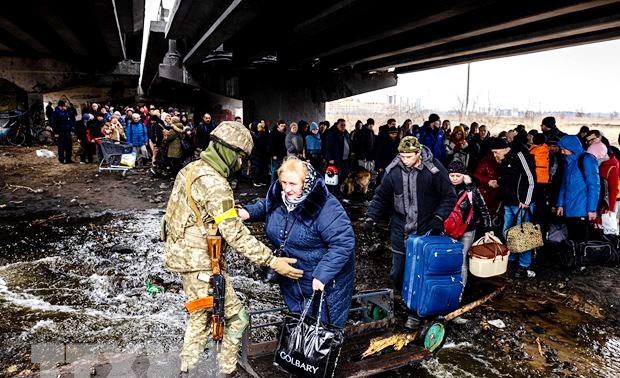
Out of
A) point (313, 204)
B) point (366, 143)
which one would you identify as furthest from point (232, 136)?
point (366, 143)

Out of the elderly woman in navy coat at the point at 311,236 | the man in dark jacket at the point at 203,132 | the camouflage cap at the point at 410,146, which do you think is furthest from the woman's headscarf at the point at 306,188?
the man in dark jacket at the point at 203,132

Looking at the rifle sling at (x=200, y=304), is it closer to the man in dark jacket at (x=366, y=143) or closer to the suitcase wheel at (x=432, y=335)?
the suitcase wheel at (x=432, y=335)

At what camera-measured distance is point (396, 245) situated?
4.52 metres

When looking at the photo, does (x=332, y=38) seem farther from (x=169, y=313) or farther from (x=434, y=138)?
(x=169, y=313)

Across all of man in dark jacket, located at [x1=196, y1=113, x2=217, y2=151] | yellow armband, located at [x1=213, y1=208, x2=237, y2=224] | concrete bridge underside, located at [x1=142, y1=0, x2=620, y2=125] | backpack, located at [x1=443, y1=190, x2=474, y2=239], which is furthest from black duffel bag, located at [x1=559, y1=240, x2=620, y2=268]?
man in dark jacket, located at [x1=196, y1=113, x2=217, y2=151]

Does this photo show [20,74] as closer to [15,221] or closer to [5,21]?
[5,21]

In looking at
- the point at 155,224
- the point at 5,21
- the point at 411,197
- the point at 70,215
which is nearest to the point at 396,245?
the point at 411,197

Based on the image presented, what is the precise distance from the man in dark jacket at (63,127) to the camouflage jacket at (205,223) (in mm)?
13329

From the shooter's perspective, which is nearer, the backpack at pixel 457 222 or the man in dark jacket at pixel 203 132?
the backpack at pixel 457 222

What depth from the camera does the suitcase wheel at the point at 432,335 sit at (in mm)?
3956

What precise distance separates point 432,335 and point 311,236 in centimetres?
180

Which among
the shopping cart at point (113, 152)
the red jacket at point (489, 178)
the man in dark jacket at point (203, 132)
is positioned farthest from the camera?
the shopping cart at point (113, 152)

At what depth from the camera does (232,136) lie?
3078mm

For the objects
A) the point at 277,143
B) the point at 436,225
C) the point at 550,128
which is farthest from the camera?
the point at 277,143
